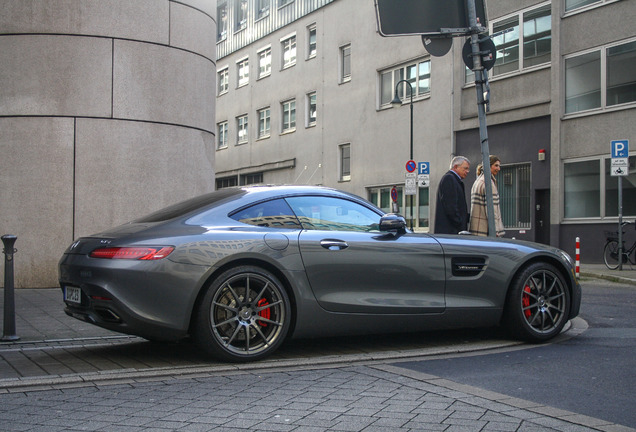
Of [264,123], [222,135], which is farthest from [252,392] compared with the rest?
[222,135]

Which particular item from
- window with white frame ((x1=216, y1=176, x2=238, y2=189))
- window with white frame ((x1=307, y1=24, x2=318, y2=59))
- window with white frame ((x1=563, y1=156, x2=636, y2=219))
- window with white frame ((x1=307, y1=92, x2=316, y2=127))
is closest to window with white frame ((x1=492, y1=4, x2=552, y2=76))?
window with white frame ((x1=563, y1=156, x2=636, y2=219))

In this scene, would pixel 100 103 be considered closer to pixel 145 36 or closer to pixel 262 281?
pixel 145 36

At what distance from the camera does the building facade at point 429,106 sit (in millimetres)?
22516

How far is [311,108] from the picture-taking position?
38438mm

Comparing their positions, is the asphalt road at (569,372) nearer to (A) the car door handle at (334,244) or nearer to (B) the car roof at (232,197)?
(A) the car door handle at (334,244)

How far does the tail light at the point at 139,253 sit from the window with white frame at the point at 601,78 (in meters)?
18.7

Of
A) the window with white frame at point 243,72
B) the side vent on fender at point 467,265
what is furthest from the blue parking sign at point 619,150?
the window with white frame at point 243,72

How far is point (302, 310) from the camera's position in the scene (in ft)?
20.1

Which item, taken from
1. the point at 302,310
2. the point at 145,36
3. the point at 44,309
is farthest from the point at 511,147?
the point at 302,310

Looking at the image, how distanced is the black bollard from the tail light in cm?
174

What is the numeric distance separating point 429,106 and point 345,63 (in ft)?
24.3

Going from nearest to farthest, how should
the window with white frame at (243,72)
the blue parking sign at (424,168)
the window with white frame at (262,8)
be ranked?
the blue parking sign at (424,168), the window with white frame at (262,8), the window with white frame at (243,72)

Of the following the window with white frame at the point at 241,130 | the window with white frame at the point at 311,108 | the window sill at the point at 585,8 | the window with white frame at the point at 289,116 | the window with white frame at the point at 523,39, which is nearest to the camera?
the window sill at the point at 585,8

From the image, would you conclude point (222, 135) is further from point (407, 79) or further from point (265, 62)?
point (407, 79)
